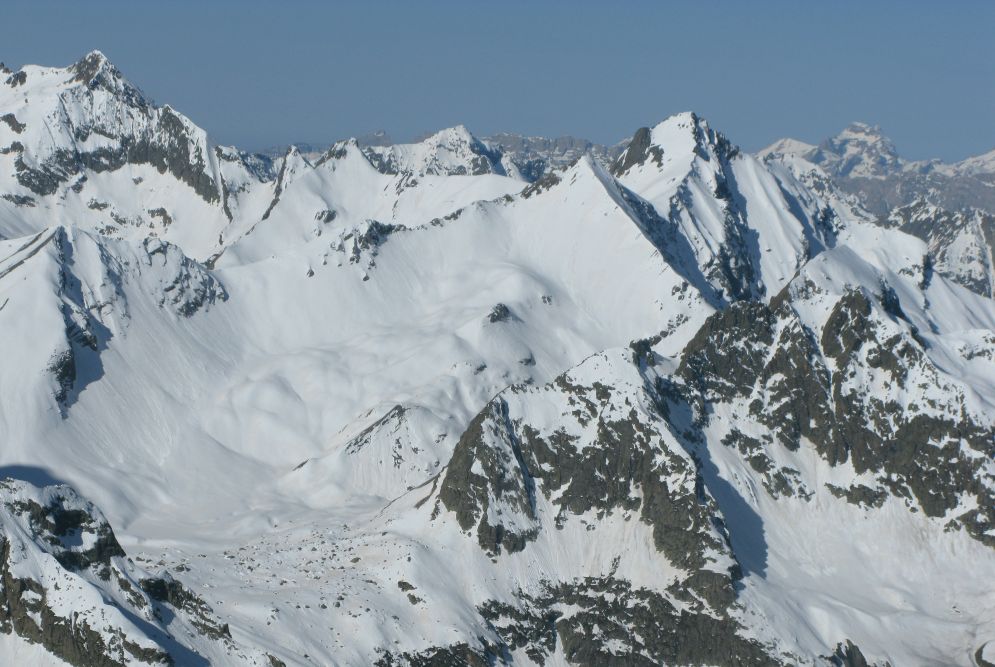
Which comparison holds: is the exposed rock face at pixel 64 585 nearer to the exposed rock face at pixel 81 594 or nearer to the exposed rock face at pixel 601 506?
the exposed rock face at pixel 81 594

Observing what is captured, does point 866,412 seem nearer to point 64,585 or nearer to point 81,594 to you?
point 81,594

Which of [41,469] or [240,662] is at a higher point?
[41,469]

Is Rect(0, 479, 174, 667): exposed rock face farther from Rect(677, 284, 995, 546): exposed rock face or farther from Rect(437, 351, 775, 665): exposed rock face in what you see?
Rect(677, 284, 995, 546): exposed rock face

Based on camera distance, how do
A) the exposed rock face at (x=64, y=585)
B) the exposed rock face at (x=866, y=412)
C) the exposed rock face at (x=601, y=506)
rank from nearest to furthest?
the exposed rock face at (x=64, y=585) < the exposed rock face at (x=601, y=506) < the exposed rock face at (x=866, y=412)

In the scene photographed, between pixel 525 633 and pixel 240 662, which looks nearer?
pixel 240 662

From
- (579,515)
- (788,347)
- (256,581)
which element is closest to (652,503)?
(579,515)

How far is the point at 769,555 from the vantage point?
178 metres

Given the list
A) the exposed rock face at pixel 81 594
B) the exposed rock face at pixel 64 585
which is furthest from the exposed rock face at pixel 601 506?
the exposed rock face at pixel 64 585

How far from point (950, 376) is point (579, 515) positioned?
6398cm

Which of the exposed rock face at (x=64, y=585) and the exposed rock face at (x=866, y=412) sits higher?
the exposed rock face at (x=866, y=412)

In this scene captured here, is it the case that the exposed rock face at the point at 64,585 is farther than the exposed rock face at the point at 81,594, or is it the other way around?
the exposed rock face at the point at 81,594

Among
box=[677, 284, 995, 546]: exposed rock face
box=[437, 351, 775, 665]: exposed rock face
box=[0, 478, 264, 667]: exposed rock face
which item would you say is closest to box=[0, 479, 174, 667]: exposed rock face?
box=[0, 478, 264, 667]: exposed rock face

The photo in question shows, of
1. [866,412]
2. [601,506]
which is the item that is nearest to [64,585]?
[601,506]

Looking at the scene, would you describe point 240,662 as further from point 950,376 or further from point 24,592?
point 950,376
